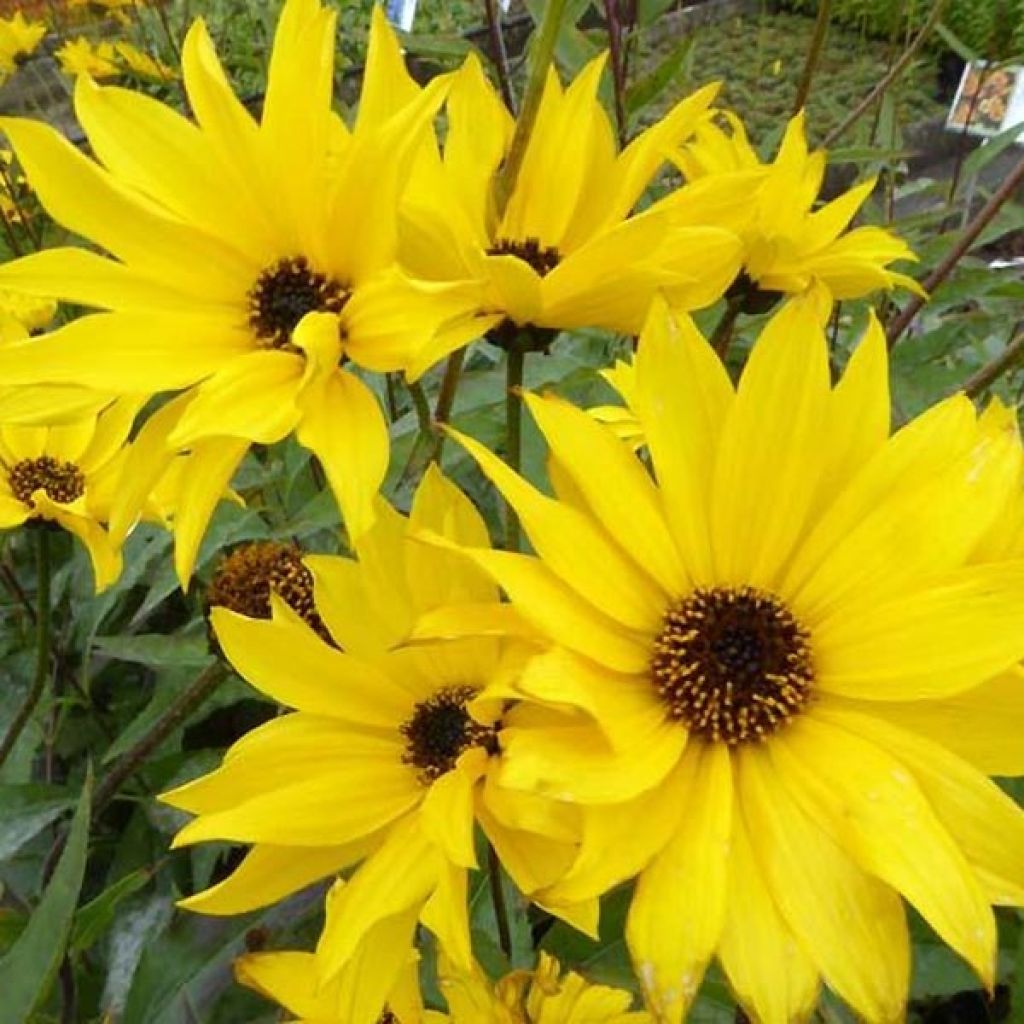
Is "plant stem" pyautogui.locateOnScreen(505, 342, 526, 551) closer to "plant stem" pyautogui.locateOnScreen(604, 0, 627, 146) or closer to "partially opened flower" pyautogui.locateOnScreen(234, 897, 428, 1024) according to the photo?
"partially opened flower" pyautogui.locateOnScreen(234, 897, 428, 1024)

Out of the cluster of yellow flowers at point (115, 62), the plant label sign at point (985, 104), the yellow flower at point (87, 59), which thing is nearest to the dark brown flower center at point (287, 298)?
the plant label sign at point (985, 104)

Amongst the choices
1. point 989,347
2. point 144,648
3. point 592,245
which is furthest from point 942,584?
point 989,347

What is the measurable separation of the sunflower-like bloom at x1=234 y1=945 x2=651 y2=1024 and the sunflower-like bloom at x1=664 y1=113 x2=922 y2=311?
37cm

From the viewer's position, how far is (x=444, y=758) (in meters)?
0.58

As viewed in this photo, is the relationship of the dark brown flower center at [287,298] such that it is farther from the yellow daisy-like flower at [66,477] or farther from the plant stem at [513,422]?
the yellow daisy-like flower at [66,477]

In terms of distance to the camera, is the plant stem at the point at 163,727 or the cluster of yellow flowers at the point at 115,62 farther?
the cluster of yellow flowers at the point at 115,62

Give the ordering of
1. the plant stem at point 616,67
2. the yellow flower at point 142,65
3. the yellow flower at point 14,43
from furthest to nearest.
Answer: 1. the yellow flower at point 14,43
2. the yellow flower at point 142,65
3. the plant stem at point 616,67

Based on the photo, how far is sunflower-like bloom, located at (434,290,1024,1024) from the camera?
0.46m

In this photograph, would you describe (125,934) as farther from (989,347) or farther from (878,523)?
(989,347)

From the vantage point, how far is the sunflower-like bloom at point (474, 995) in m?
0.63

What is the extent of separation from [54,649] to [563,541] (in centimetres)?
63

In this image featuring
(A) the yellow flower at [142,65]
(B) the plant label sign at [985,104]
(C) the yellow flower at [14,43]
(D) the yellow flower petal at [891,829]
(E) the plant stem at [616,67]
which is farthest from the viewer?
(C) the yellow flower at [14,43]

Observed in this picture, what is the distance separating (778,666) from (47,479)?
1.89 feet

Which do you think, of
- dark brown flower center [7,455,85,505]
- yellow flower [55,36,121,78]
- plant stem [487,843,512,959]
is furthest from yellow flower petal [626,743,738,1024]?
yellow flower [55,36,121,78]
